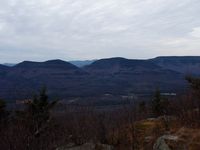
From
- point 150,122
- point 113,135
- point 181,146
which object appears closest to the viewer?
point 181,146

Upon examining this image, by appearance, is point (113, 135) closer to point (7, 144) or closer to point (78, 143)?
point (78, 143)

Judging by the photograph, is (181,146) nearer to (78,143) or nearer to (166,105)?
(78,143)

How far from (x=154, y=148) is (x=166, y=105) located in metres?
13.3

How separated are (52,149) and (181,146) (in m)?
5.89

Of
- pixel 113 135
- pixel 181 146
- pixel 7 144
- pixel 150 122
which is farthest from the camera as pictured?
pixel 150 122

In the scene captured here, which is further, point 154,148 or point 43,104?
point 43,104

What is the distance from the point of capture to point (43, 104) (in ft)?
91.9

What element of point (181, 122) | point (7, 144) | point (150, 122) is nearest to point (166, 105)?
point (150, 122)


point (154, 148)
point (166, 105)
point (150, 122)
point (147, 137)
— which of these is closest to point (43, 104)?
point (166, 105)

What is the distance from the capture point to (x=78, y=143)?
1639cm

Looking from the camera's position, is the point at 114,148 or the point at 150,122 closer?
the point at 114,148

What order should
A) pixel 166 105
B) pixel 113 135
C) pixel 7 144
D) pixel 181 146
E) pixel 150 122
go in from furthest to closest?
1. pixel 166 105
2. pixel 150 122
3. pixel 113 135
4. pixel 7 144
5. pixel 181 146

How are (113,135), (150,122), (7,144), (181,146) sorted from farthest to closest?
(150,122) < (113,135) < (7,144) < (181,146)

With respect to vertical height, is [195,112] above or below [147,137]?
above
